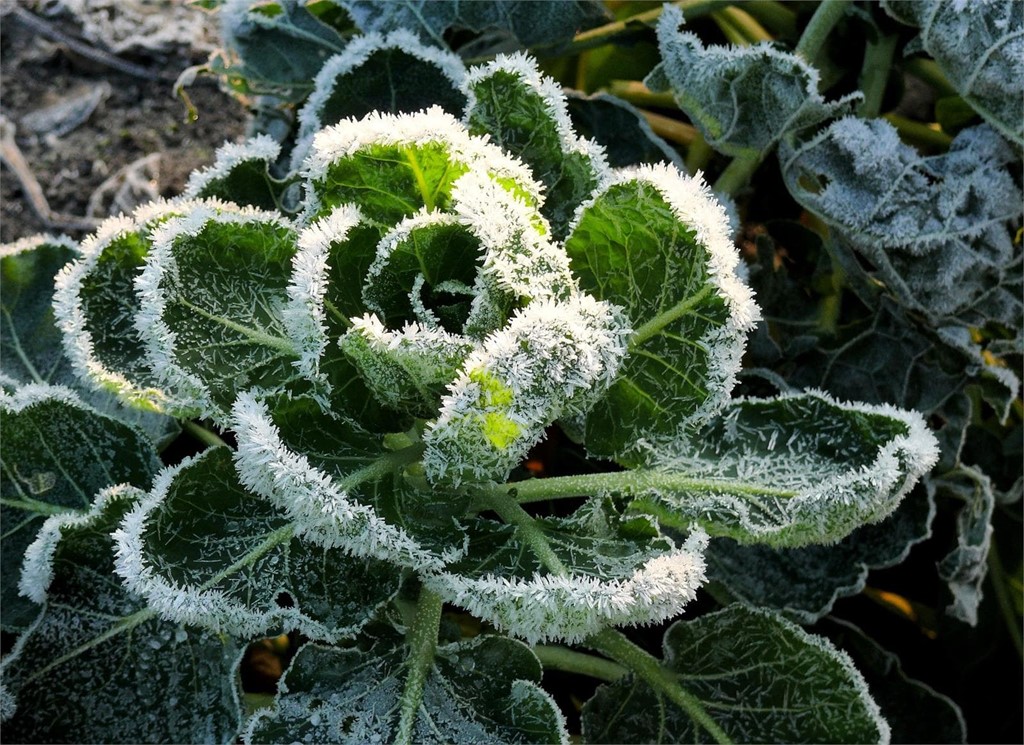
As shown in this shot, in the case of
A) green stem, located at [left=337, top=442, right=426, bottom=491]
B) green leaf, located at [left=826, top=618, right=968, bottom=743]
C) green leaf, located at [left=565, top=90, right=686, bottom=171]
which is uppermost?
green leaf, located at [left=565, top=90, right=686, bottom=171]

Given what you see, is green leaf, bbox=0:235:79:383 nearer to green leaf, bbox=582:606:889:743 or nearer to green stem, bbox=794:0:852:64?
green leaf, bbox=582:606:889:743

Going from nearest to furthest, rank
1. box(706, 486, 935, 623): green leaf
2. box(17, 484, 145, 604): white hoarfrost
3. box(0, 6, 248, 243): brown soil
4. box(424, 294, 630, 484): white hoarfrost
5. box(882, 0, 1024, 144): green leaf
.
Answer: box(424, 294, 630, 484): white hoarfrost → box(17, 484, 145, 604): white hoarfrost → box(882, 0, 1024, 144): green leaf → box(706, 486, 935, 623): green leaf → box(0, 6, 248, 243): brown soil

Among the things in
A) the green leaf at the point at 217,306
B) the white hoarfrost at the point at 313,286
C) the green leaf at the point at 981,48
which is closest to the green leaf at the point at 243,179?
the green leaf at the point at 217,306

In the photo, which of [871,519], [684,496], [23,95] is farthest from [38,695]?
[23,95]

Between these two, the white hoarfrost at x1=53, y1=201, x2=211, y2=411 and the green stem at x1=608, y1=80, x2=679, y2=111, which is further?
the green stem at x1=608, y1=80, x2=679, y2=111

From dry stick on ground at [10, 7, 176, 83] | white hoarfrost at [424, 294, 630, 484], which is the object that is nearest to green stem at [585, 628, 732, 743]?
white hoarfrost at [424, 294, 630, 484]

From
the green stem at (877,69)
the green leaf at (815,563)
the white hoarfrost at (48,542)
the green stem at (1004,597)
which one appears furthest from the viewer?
the green stem at (1004,597)

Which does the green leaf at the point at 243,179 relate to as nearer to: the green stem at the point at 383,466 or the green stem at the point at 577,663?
the green stem at the point at 383,466
